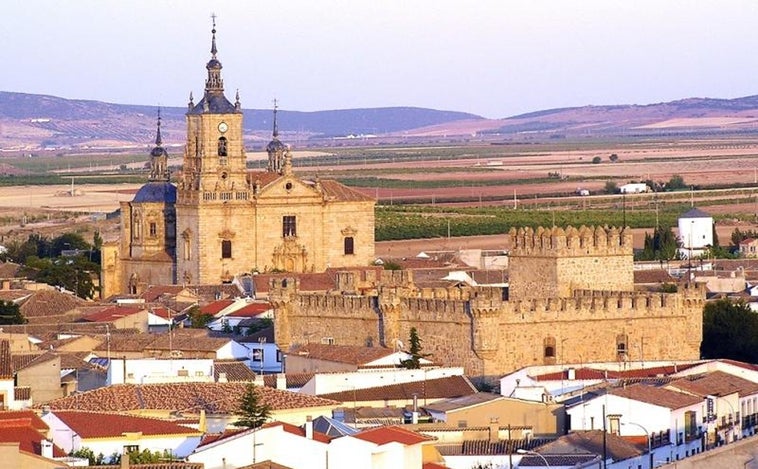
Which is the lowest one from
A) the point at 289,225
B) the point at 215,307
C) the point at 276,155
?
the point at 215,307

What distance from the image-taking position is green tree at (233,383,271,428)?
126ft

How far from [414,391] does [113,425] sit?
28.8 ft

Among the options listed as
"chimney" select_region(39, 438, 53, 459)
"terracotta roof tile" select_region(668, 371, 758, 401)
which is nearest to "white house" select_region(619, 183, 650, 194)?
"terracotta roof tile" select_region(668, 371, 758, 401)

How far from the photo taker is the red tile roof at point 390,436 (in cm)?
3559

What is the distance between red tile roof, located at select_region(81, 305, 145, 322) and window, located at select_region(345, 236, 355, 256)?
17.6 metres

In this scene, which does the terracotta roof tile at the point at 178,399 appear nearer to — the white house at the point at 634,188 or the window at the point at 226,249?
the window at the point at 226,249

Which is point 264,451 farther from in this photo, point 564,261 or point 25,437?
point 564,261

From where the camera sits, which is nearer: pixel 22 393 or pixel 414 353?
pixel 22 393

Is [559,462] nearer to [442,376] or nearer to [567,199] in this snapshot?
[442,376]

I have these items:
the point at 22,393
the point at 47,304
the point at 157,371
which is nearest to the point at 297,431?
the point at 22,393

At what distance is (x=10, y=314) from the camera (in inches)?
2564

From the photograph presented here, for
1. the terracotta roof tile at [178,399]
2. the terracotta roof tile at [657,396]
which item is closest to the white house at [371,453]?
the terracotta roof tile at [178,399]

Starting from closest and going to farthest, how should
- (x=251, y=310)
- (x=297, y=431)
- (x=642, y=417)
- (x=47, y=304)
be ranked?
(x=297, y=431)
(x=642, y=417)
(x=251, y=310)
(x=47, y=304)

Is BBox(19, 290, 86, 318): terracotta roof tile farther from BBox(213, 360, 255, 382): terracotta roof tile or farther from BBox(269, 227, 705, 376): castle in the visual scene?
BBox(213, 360, 255, 382): terracotta roof tile
